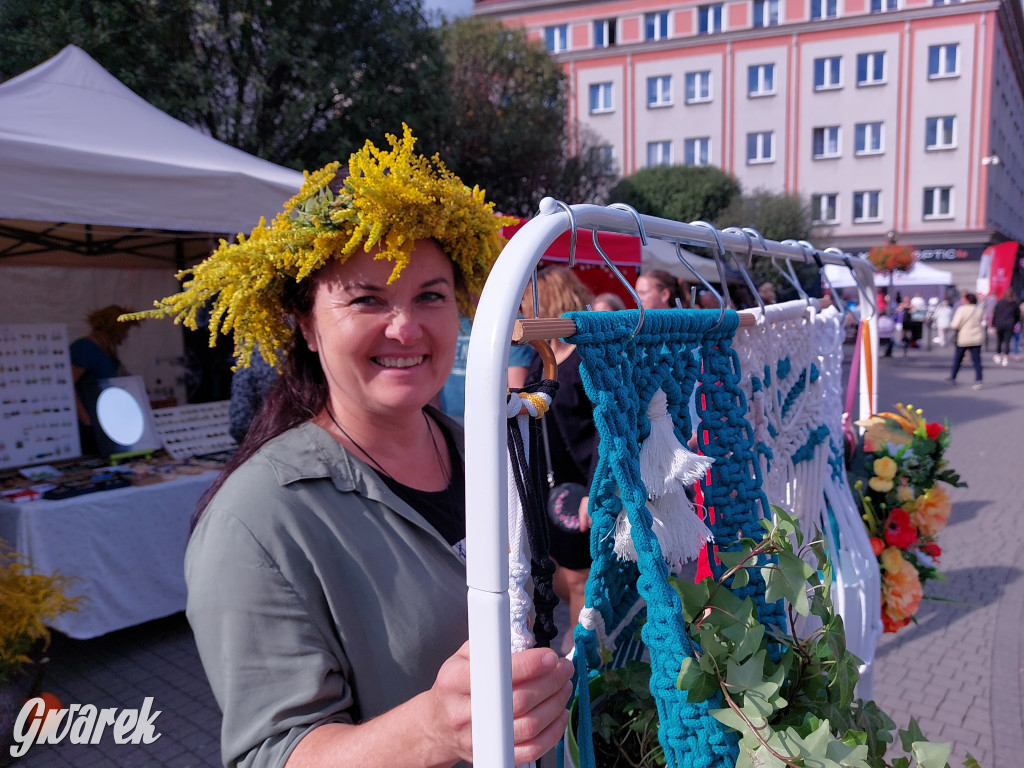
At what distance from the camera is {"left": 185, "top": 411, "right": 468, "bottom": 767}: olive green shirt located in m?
0.96

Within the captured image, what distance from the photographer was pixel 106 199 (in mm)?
3373

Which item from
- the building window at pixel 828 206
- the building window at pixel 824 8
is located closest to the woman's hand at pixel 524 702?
the building window at pixel 828 206

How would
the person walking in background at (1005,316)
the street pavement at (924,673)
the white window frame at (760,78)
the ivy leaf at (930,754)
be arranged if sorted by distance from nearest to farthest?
the ivy leaf at (930,754) → the street pavement at (924,673) → the person walking in background at (1005,316) → the white window frame at (760,78)

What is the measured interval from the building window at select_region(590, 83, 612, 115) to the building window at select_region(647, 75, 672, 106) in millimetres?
1796

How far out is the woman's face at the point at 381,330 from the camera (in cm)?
125

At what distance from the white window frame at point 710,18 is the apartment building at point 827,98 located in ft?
0.32

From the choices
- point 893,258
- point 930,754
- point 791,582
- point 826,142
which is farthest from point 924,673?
point 826,142

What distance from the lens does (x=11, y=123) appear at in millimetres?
3482

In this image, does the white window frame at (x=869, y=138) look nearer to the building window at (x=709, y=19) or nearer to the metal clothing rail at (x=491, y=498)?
the building window at (x=709, y=19)

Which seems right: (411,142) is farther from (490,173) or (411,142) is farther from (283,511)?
(490,173)

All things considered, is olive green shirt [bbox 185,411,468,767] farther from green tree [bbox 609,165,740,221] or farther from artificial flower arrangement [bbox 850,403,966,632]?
green tree [bbox 609,165,740,221]

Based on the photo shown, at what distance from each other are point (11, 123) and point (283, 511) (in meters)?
3.54

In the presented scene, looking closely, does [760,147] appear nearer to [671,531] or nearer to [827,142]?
[827,142]

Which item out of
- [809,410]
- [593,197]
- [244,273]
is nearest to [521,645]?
[244,273]
